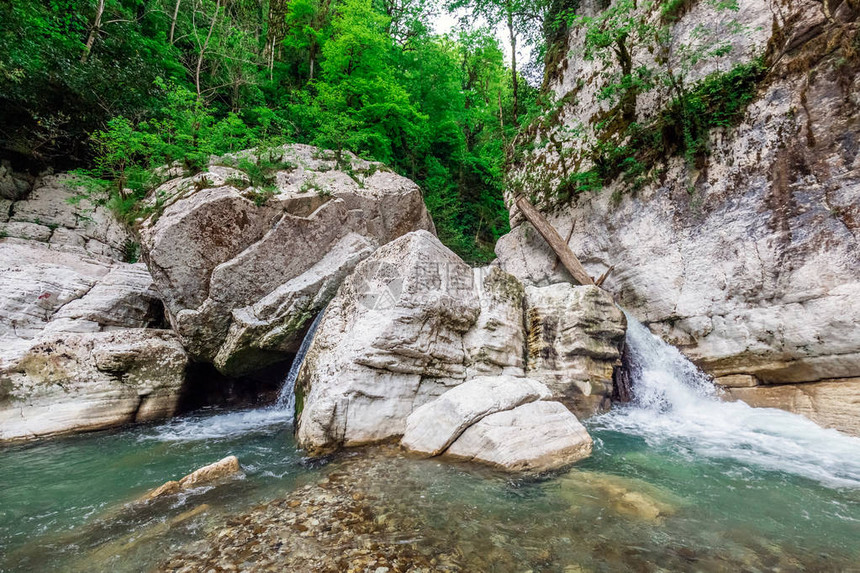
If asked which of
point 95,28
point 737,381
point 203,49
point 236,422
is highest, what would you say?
point 203,49

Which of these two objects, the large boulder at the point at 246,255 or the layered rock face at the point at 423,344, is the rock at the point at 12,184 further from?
the layered rock face at the point at 423,344

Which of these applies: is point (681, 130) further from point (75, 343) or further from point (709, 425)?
point (75, 343)

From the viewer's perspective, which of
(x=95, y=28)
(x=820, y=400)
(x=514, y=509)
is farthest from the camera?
(x=95, y=28)

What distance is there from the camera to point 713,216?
24.4 ft

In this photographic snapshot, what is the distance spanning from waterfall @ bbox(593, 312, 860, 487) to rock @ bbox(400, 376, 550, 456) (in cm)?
195

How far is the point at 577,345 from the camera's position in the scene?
6.63m

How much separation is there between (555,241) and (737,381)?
538 cm

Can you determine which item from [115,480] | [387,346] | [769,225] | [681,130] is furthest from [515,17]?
[115,480]

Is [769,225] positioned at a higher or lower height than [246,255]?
higher

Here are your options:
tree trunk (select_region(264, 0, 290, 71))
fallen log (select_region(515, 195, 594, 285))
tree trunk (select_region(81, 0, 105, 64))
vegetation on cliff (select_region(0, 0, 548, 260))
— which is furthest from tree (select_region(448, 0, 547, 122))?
tree trunk (select_region(81, 0, 105, 64))

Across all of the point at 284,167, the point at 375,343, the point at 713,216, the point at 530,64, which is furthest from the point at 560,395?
the point at 530,64

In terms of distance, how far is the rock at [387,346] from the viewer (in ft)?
16.8

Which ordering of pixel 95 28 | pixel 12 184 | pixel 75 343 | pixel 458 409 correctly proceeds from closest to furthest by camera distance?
1. pixel 458 409
2. pixel 75 343
3. pixel 12 184
4. pixel 95 28

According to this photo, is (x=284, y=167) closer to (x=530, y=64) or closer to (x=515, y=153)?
(x=515, y=153)
